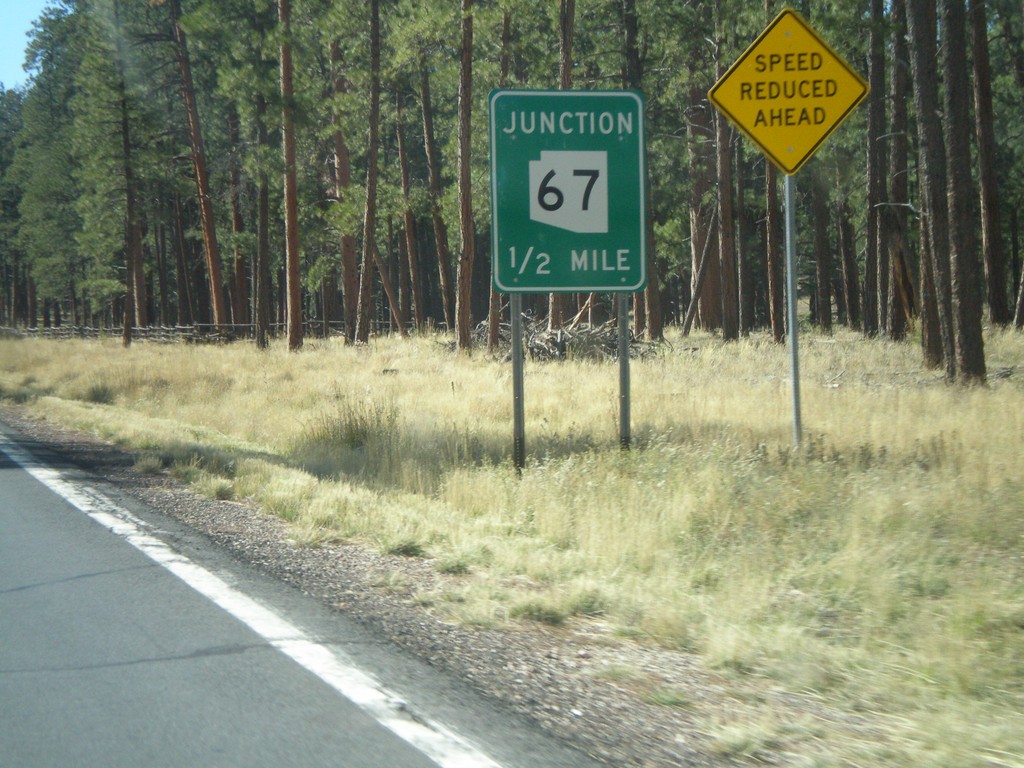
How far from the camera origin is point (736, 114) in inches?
402

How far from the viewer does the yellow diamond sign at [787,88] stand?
33.4 ft

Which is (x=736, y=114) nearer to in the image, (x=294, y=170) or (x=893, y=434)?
(x=893, y=434)

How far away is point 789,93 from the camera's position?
1026 centimetres

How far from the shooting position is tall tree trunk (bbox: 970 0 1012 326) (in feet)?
82.4

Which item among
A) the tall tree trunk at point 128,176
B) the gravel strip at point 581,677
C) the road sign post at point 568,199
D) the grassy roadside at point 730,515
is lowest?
the gravel strip at point 581,677

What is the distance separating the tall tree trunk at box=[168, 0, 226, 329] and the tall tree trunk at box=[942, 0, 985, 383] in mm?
26087

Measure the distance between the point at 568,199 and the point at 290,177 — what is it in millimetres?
22218

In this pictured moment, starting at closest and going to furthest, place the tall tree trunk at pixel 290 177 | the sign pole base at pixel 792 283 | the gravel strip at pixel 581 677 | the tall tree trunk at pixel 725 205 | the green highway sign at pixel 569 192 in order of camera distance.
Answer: the gravel strip at pixel 581 677 → the sign pole base at pixel 792 283 → the green highway sign at pixel 569 192 → the tall tree trunk at pixel 725 205 → the tall tree trunk at pixel 290 177

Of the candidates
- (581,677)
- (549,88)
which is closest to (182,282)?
(549,88)

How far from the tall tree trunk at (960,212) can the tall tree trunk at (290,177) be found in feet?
59.7

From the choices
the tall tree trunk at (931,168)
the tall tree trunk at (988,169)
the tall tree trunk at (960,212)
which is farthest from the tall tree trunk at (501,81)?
the tall tree trunk at (960,212)

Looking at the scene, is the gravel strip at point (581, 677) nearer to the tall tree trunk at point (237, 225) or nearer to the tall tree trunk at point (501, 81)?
the tall tree trunk at point (501, 81)

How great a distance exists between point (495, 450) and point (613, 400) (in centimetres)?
416

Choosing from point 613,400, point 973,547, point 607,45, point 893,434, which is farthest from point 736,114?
point 607,45
